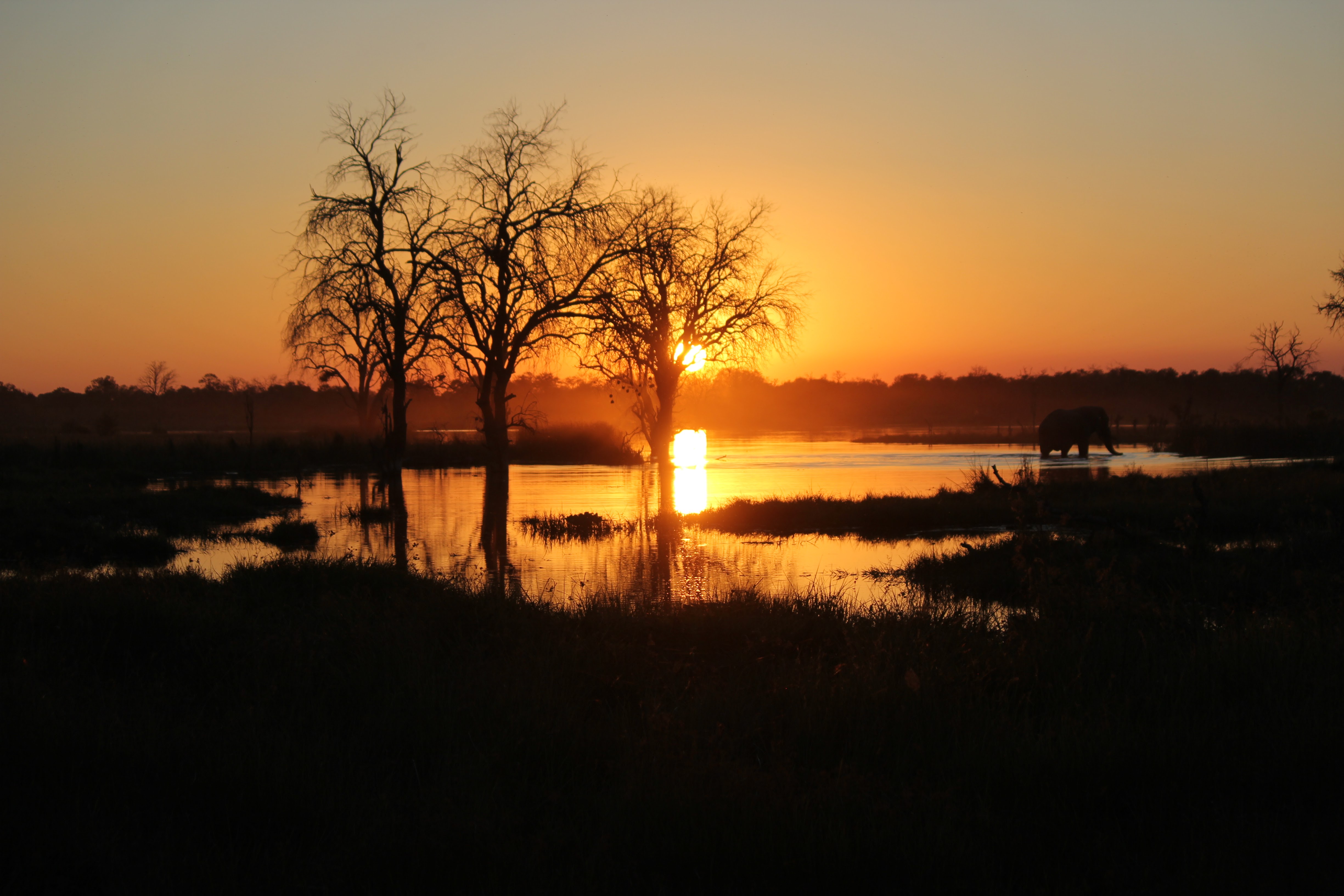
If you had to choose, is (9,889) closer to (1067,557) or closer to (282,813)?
(282,813)

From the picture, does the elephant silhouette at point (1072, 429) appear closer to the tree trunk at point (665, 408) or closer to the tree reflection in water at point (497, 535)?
the tree trunk at point (665, 408)

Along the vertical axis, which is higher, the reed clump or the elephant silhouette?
the elephant silhouette

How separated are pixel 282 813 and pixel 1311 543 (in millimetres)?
13589

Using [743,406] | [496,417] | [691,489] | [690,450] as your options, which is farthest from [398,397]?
[743,406]

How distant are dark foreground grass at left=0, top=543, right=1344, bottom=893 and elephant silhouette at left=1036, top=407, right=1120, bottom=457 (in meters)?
38.2

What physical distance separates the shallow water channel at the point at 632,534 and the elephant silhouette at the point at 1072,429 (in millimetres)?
1484

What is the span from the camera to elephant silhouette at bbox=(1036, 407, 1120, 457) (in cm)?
4397

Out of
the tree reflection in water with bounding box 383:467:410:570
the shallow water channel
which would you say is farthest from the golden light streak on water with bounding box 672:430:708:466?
the tree reflection in water with bounding box 383:467:410:570

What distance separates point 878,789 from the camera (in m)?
4.76

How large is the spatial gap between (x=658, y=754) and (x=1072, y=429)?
44007 millimetres

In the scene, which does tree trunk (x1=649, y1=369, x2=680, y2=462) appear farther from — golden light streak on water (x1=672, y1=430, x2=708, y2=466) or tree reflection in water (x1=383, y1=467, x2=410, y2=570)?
tree reflection in water (x1=383, y1=467, x2=410, y2=570)

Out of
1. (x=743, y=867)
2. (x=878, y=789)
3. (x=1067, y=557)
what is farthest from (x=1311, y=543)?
(x=743, y=867)

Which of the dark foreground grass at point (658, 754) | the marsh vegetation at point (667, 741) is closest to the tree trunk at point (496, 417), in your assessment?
the marsh vegetation at point (667, 741)

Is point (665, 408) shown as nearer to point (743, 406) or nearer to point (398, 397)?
point (398, 397)
